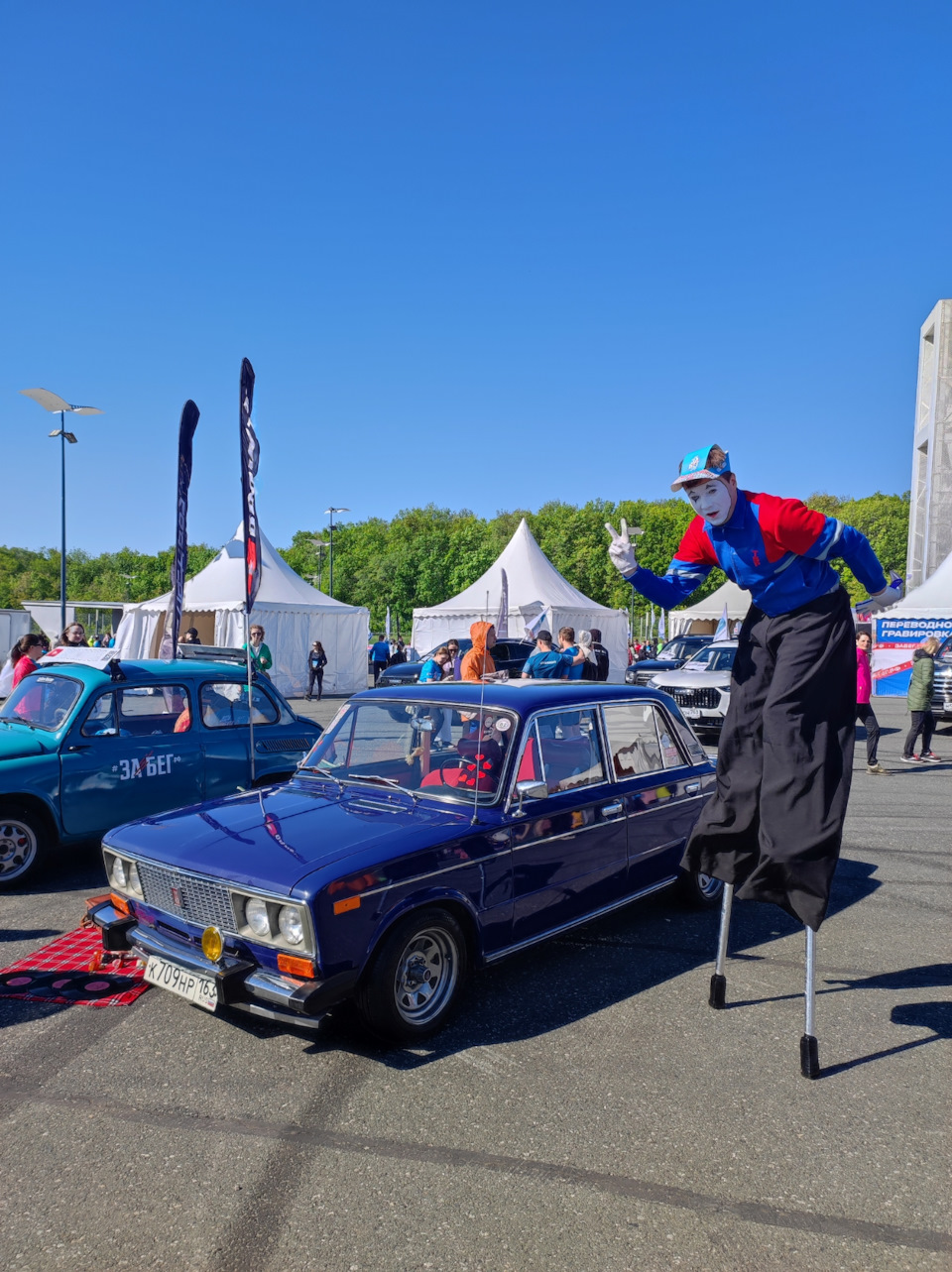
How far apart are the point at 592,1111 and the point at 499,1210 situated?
685mm

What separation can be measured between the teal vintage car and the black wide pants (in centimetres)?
448

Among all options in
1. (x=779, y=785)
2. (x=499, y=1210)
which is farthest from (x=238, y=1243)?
(x=779, y=785)

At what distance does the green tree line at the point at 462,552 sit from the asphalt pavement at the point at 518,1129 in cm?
5876

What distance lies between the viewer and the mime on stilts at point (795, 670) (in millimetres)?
3619

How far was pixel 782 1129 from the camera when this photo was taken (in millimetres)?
3234

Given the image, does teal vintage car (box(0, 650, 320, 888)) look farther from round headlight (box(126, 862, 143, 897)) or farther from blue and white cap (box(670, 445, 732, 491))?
blue and white cap (box(670, 445, 732, 491))

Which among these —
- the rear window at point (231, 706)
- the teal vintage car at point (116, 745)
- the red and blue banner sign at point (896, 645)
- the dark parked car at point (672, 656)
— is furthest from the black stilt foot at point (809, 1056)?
the red and blue banner sign at point (896, 645)

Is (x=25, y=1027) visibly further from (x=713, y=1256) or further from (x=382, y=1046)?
(x=713, y=1256)

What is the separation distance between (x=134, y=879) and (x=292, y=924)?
1.17m

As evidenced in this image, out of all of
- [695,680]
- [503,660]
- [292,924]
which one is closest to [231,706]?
[292,924]

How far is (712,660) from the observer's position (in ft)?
55.7

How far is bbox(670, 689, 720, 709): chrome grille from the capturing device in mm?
15055

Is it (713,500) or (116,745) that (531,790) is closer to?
(713,500)

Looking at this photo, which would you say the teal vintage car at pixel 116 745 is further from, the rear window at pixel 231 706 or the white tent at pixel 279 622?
the white tent at pixel 279 622
